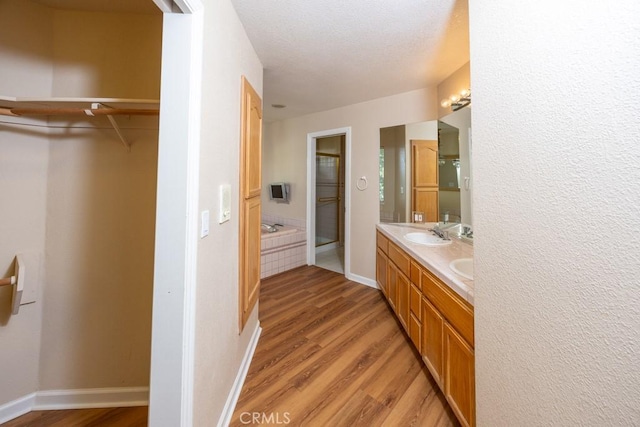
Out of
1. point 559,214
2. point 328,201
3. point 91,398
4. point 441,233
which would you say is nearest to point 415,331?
point 441,233

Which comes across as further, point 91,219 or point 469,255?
A: point 469,255

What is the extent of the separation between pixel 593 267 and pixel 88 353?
229 centimetres

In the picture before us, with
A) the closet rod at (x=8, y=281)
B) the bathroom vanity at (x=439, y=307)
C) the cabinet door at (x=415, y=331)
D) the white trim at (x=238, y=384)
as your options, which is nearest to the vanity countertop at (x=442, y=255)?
the bathroom vanity at (x=439, y=307)

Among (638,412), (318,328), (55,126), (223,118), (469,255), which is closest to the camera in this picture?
(638,412)

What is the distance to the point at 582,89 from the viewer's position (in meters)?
0.56

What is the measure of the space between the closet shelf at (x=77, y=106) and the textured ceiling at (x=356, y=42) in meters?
0.82

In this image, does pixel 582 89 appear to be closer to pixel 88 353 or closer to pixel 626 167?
pixel 626 167

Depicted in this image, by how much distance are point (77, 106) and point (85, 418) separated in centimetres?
172

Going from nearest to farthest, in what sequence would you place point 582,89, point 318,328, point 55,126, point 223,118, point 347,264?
point 582,89 < point 223,118 < point 55,126 < point 318,328 < point 347,264

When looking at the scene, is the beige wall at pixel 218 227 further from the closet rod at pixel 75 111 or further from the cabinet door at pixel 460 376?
the cabinet door at pixel 460 376

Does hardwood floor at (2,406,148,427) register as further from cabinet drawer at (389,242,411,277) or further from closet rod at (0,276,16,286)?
cabinet drawer at (389,242,411,277)

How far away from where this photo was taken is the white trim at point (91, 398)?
4.25 feet

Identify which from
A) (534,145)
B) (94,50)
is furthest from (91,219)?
(534,145)

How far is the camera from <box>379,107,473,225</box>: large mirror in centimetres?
197
